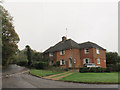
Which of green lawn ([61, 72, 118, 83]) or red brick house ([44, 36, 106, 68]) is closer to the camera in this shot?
green lawn ([61, 72, 118, 83])

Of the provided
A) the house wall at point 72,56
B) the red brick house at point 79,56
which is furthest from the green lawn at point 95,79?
the house wall at point 72,56

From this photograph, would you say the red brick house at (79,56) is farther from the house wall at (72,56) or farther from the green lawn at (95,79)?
the green lawn at (95,79)

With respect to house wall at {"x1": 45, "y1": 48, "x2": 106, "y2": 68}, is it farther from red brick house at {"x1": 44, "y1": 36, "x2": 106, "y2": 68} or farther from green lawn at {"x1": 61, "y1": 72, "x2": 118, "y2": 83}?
green lawn at {"x1": 61, "y1": 72, "x2": 118, "y2": 83}

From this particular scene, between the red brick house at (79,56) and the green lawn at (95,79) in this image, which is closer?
the green lawn at (95,79)

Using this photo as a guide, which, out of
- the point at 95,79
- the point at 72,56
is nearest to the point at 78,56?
the point at 72,56

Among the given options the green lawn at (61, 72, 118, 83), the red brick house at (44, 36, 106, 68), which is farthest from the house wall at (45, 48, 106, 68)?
the green lawn at (61, 72, 118, 83)

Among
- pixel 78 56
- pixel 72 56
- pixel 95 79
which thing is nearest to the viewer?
pixel 95 79

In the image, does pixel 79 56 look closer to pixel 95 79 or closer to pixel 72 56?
pixel 72 56

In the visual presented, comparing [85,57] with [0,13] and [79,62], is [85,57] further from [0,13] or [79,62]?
[0,13]

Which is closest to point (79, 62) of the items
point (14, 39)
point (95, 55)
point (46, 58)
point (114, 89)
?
point (95, 55)

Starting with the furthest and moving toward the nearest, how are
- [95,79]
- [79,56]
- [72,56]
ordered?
[79,56]
[72,56]
[95,79]

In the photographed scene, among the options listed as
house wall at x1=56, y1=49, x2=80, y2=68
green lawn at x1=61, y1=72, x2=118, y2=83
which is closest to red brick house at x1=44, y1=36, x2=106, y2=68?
house wall at x1=56, y1=49, x2=80, y2=68

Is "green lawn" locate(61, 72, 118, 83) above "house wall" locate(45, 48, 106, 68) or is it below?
below

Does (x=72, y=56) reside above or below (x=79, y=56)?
above
